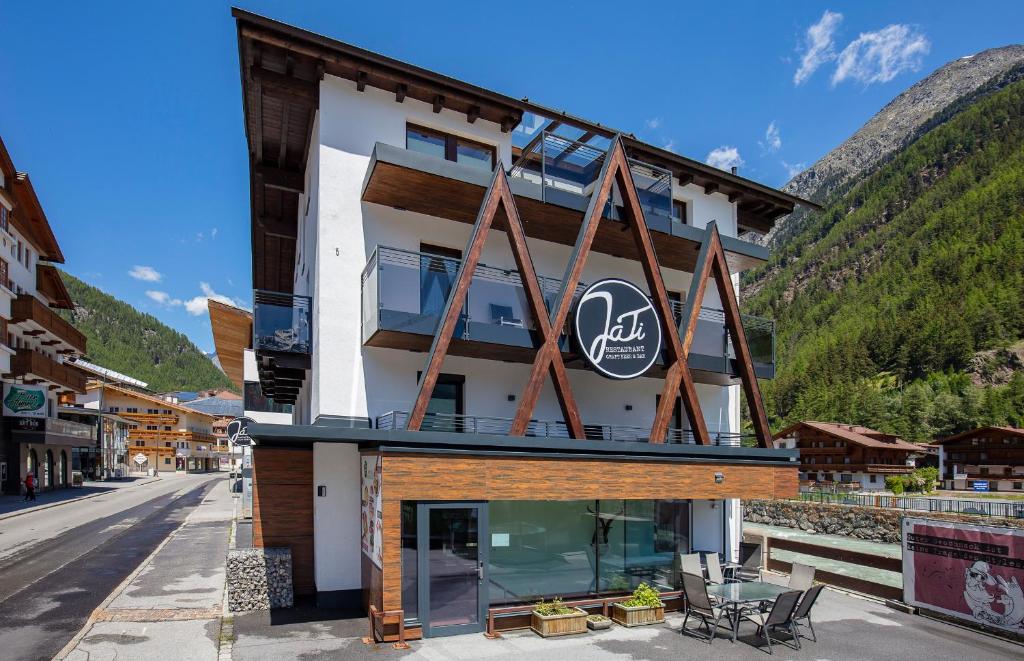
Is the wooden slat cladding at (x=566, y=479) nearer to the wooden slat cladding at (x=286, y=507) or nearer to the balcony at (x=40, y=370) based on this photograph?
the wooden slat cladding at (x=286, y=507)

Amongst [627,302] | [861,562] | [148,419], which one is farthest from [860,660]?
[148,419]

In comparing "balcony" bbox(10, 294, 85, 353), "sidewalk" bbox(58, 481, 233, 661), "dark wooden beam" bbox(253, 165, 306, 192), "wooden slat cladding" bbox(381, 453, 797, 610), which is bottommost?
"sidewalk" bbox(58, 481, 233, 661)

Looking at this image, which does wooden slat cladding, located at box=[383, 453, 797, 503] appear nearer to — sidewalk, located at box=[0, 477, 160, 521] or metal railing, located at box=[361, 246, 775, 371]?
metal railing, located at box=[361, 246, 775, 371]

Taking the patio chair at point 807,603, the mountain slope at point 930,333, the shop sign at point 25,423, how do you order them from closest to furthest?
1. the patio chair at point 807,603
2. the shop sign at point 25,423
3. the mountain slope at point 930,333

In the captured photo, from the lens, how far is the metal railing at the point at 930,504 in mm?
33625

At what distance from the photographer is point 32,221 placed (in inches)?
1816

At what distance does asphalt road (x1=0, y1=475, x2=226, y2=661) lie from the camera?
1213 centimetres

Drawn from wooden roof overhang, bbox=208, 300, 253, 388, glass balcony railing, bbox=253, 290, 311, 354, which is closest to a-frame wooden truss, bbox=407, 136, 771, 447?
glass balcony railing, bbox=253, 290, 311, 354

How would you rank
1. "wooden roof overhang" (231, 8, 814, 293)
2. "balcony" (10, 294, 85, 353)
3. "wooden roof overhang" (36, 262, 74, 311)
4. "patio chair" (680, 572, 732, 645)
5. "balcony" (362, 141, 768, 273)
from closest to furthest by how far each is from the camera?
"patio chair" (680, 572, 732, 645)
"wooden roof overhang" (231, 8, 814, 293)
"balcony" (362, 141, 768, 273)
"balcony" (10, 294, 85, 353)
"wooden roof overhang" (36, 262, 74, 311)

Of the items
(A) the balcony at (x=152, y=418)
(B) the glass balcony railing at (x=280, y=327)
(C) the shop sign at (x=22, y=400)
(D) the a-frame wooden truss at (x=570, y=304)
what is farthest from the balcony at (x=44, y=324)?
(A) the balcony at (x=152, y=418)

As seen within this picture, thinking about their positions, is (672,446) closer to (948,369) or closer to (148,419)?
(148,419)

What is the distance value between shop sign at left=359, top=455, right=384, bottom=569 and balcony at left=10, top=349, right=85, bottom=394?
3789cm

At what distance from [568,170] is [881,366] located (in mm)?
154156

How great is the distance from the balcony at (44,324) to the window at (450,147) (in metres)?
37.3
